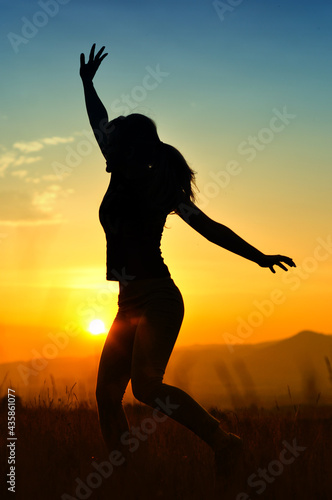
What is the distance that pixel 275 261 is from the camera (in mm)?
4109

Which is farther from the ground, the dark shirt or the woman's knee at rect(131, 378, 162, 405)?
the dark shirt

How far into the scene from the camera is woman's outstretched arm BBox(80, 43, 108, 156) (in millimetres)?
4603

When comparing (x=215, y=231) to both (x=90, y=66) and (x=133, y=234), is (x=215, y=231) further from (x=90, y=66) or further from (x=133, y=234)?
(x=90, y=66)

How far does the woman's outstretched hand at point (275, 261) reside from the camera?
4090 millimetres

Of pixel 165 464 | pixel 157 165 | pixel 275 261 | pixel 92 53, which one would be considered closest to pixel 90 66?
pixel 92 53

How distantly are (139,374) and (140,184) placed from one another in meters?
1.21

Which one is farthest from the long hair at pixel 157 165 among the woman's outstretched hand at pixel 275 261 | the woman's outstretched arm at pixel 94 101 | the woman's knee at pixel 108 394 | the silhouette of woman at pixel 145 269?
the woman's knee at pixel 108 394

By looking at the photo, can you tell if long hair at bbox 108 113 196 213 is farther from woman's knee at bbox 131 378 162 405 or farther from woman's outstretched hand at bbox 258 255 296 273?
woman's knee at bbox 131 378 162 405

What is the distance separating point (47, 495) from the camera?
3.63 m

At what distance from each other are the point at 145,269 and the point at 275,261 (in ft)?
2.85

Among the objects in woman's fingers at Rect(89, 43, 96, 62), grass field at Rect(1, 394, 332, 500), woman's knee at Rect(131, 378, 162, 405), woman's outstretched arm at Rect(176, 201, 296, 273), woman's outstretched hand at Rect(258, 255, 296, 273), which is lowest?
grass field at Rect(1, 394, 332, 500)

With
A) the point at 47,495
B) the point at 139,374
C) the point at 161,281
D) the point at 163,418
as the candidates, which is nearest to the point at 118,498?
the point at 47,495

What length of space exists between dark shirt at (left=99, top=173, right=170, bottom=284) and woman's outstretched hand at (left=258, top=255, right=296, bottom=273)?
2.11ft

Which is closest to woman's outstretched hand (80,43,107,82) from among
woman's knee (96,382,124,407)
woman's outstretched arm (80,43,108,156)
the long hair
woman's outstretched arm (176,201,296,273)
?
woman's outstretched arm (80,43,108,156)
